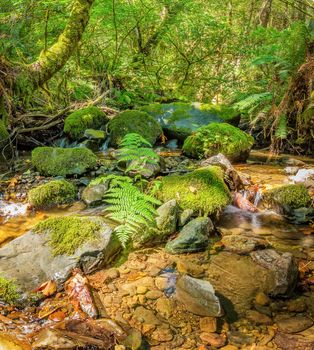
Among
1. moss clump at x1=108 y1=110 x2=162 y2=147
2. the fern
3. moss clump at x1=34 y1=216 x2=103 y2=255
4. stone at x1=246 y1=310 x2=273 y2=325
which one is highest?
moss clump at x1=108 y1=110 x2=162 y2=147

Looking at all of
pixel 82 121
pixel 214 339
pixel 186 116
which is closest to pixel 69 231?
pixel 214 339

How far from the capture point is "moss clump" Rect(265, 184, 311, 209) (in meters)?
4.60

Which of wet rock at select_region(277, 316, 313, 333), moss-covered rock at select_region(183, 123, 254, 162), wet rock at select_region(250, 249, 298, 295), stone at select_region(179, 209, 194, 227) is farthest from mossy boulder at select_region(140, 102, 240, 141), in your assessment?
wet rock at select_region(277, 316, 313, 333)

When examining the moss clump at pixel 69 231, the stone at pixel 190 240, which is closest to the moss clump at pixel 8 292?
the moss clump at pixel 69 231

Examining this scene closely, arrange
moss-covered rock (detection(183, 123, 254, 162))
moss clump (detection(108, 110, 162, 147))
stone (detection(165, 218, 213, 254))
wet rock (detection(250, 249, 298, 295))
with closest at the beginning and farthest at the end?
wet rock (detection(250, 249, 298, 295)) < stone (detection(165, 218, 213, 254)) < moss-covered rock (detection(183, 123, 254, 162)) < moss clump (detection(108, 110, 162, 147))

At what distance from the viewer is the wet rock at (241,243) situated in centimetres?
362

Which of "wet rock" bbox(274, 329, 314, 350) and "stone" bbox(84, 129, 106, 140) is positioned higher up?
"stone" bbox(84, 129, 106, 140)

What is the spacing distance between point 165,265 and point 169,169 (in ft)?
10.5

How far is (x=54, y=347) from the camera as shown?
6.70 feet

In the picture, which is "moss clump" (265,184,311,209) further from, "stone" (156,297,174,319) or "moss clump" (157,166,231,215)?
"stone" (156,297,174,319)

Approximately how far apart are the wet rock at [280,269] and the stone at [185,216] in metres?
0.92

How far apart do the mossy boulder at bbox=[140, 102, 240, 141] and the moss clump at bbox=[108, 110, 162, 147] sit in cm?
48

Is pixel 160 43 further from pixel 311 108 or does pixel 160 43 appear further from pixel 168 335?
pixel 168 335

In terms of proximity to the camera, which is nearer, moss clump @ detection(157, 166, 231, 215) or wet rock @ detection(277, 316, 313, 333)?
wet rock @ detection(277, 316, 313, 333)
